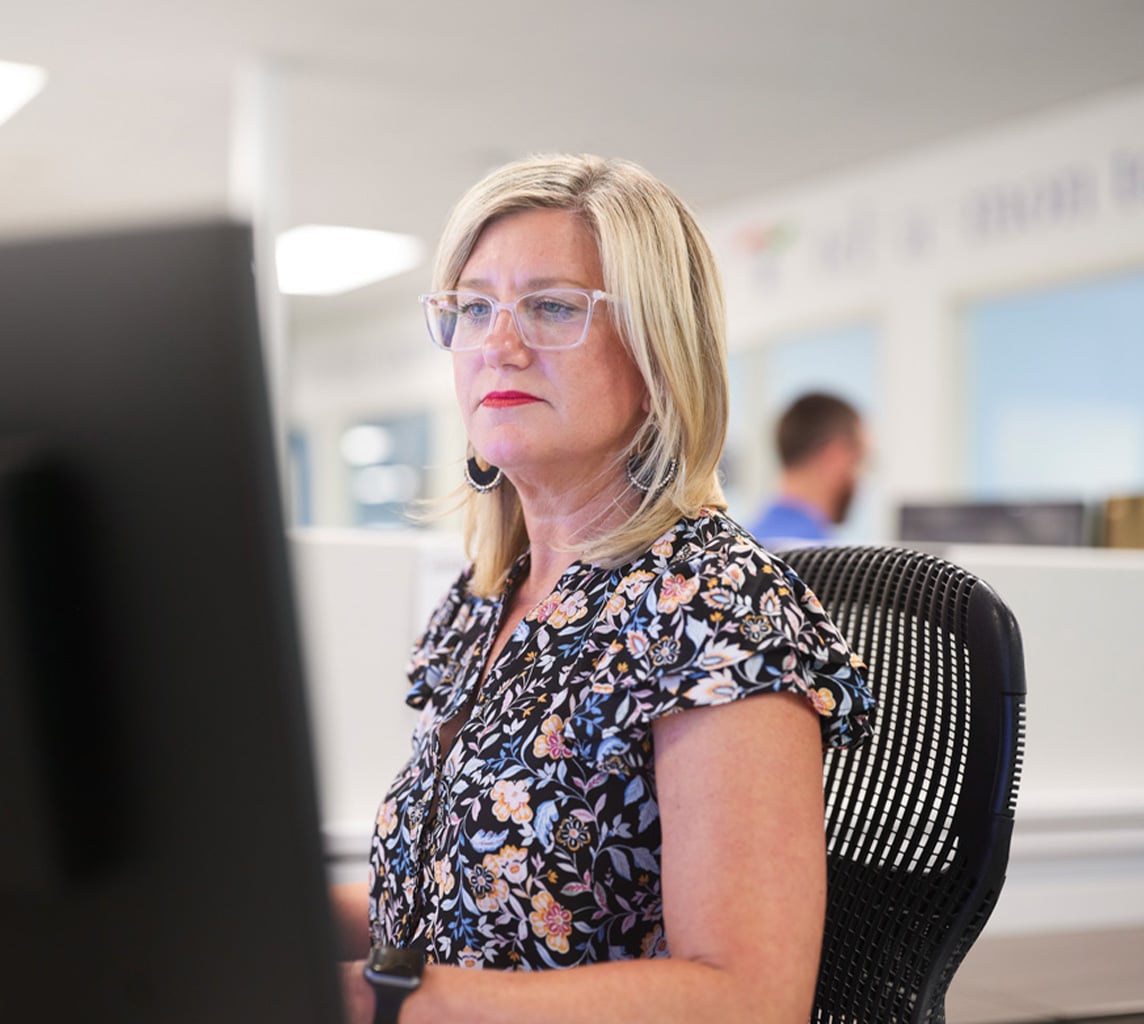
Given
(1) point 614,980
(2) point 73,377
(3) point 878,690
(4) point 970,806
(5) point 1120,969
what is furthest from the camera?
(5) point 1120,969

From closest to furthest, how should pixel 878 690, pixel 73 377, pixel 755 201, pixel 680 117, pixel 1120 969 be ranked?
pixel 73 377
pixel 878 690
pixel 1120 969
pixel 680 117
pixel 755 201

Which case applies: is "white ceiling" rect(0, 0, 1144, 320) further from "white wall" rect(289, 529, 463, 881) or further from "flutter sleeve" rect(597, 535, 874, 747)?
"flutter sleeve" rect(597, 535, 874, 747)

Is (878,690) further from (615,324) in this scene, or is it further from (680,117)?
(680,117)

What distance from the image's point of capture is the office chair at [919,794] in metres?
1.07

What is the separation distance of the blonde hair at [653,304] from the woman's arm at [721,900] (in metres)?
0.22

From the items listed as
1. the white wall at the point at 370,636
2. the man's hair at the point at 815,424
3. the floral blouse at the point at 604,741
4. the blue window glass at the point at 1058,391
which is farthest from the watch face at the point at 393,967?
the blue window glass at the point at 1058,391

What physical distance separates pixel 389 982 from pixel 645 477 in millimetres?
532

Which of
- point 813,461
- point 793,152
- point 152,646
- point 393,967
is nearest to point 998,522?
point 813,461

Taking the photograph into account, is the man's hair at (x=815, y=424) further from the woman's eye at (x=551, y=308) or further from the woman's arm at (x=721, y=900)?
the woman's arm at (x=721, y=900)

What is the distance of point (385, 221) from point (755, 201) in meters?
2.49


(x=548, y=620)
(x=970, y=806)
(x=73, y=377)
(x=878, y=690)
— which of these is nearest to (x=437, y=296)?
(x=548, y=620)

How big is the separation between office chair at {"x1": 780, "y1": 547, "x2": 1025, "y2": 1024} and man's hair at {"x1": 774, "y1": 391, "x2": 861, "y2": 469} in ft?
9.24

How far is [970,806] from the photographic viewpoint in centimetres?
108

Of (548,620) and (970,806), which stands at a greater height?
(548,620)
